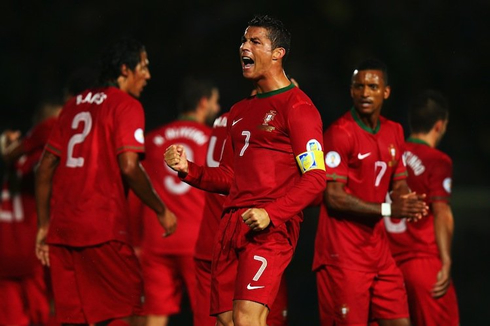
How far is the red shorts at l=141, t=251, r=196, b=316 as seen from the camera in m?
8.01

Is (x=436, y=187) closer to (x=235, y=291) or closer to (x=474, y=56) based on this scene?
(x=235, y=291)

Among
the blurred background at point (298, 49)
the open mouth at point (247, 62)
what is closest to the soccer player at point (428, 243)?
the open mouth at point (247, 62)

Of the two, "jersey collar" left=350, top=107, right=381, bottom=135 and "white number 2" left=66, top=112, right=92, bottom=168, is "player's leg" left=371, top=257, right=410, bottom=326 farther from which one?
"white number 2" left=66, top=112, right=92, bottom=168

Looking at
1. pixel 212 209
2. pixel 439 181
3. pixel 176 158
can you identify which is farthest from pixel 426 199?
pixel 176 158

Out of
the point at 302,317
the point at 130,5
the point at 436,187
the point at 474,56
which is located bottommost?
the point at 302,317

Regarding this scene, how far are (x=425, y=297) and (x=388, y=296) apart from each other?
24.6 inches

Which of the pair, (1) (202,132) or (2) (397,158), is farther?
(1) (202,132)

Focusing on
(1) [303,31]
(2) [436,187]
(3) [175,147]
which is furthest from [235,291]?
(1) [303,31]

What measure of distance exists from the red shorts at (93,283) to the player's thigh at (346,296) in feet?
4.34

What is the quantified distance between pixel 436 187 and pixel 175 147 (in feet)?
7.70

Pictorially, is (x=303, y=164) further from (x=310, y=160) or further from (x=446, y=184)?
(x=446, y=184)

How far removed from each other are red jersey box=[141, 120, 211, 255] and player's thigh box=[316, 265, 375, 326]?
7.10 feet

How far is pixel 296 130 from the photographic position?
15.8 feet

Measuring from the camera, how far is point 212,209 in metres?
6.20
